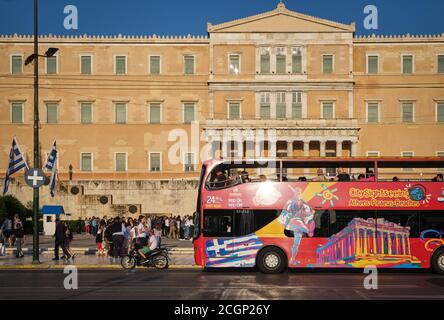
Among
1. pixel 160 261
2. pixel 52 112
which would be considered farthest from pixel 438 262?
pixel 52 112

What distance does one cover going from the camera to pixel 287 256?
22.0 metres

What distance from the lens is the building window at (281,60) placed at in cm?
5653

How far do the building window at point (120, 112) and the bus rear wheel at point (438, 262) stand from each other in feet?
127

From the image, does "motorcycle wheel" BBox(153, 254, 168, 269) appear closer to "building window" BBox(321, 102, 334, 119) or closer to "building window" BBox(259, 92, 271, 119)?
"building window" BBox(259, 92, 271, 119)

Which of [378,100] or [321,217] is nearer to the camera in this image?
[321,217]

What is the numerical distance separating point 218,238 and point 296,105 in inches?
1393

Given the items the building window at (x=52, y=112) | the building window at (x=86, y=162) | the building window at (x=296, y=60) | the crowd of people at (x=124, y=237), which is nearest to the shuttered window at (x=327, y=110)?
the building window at (x=296, y=60)

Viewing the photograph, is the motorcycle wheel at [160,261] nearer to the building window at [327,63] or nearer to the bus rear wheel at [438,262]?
the bus rear wheel at [438,262]

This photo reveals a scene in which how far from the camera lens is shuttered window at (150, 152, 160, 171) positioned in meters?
57.1

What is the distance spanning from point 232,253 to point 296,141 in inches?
1351

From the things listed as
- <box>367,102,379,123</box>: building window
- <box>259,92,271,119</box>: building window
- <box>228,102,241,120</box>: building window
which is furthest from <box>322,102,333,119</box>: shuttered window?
<box>228,102,241,120</box>: building window

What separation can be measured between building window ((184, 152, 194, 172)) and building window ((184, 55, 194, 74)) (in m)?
6.83
